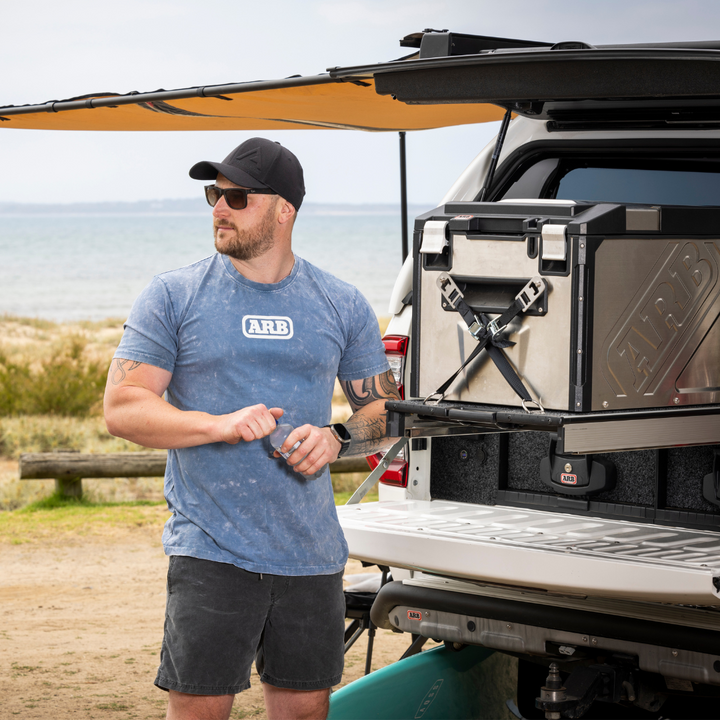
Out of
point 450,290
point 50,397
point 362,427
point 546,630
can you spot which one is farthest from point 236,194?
point 50,397

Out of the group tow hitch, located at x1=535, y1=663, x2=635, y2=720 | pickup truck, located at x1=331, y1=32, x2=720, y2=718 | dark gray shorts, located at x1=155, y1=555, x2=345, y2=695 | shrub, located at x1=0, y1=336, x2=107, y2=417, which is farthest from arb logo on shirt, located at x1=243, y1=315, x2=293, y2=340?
shrub, located at x1=0, y1=336, x2=107, y2=417

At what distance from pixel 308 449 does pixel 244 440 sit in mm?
165

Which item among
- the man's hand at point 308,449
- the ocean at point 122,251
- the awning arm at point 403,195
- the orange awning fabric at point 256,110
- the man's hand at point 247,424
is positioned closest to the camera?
the man's hand at point 247,424

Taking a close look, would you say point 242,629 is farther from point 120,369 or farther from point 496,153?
point 496,153

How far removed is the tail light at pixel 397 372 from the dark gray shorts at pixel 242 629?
0.98 meters

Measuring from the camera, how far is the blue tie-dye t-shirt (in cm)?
297

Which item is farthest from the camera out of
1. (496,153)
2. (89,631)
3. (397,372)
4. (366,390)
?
(89,631)

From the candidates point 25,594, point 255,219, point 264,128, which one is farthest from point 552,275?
point 25,594

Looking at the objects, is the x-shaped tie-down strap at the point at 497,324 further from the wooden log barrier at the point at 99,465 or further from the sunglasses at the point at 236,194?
the wooden log barrier at the point at 99,465

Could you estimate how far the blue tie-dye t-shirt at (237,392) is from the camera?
297 centimetres

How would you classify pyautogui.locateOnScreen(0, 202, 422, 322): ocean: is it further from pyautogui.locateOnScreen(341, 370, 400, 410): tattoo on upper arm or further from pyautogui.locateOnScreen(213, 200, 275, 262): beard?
pyautogui.locateOnScreen(213, 200, 275, 262): beard

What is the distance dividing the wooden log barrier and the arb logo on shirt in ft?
19.7

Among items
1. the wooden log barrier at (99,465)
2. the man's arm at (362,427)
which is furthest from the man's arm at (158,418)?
the wooden log barrier at (99,465)

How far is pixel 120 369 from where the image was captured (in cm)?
295
